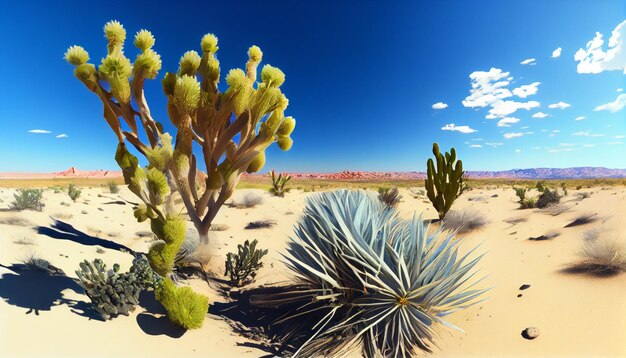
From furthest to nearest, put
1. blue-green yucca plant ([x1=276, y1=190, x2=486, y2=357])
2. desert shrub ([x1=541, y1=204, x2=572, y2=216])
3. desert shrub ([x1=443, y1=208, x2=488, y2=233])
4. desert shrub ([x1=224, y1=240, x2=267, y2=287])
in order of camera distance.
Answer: desert shrub ([x1=541, y1=204, x2=572, y2=216]), desert shrub ([x1=443, y1=208, x2=488, y2=233]), desert shrub ([x1=224, y1=240, x2=267, y2=287]), blue-green yucca plant ([x1=276, y1=190, x2=486, y2=357])

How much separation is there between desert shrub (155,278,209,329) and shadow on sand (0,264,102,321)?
2.26 feet

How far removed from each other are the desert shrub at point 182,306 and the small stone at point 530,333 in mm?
3362

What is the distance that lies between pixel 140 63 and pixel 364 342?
4.86m

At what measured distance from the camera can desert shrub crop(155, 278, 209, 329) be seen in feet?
10.7

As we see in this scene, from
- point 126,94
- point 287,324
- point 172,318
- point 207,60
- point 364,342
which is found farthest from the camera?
point 207,60

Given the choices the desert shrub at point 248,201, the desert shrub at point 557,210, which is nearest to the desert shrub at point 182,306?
the desert shrub at point 248,201

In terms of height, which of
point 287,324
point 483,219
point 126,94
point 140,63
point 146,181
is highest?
point 140,63

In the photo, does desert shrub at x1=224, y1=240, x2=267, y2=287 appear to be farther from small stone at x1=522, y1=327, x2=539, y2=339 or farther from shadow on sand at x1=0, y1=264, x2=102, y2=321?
small stone at x1=522, y1=327, x2=539, y2=339

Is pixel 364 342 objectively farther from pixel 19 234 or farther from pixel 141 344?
pixel 19 234

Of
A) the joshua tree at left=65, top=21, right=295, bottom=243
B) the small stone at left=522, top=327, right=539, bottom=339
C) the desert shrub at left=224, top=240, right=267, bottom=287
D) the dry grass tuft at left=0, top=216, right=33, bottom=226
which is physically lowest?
the small stone at left=522, top=327, right=539, bottom=339

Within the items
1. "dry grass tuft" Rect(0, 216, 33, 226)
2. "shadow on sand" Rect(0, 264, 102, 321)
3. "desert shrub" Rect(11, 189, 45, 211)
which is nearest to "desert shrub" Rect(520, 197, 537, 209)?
"shadow on sand" Rect(0, 264, 102, 321)

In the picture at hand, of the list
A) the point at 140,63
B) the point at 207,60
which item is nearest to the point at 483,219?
the point at 207,60

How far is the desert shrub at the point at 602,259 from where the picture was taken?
13.5 ft

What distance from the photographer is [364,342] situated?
290cm
